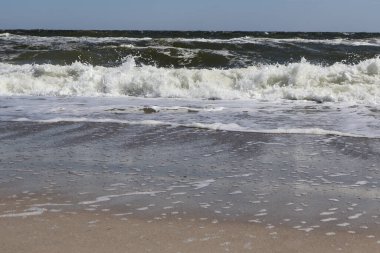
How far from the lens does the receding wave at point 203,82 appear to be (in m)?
10.4

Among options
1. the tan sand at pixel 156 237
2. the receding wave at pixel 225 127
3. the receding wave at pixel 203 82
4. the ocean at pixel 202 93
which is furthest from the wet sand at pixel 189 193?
the receding wave at pixel 203 82

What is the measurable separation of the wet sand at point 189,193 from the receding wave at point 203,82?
463 cm

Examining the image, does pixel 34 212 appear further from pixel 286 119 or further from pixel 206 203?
pixel 286 119

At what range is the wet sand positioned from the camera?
2770 millimetres

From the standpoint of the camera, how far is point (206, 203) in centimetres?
343

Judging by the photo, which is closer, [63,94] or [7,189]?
[7,189]

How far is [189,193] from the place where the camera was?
365 centimetres

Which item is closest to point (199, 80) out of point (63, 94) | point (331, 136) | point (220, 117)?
point (63, 94)

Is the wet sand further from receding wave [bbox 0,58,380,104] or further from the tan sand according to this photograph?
receding wave [bbox 0,58,380,104]

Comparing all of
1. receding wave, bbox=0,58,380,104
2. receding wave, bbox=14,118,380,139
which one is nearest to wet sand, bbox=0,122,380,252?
receding wave, bbox=14,118,380,139

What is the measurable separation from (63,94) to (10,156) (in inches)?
235

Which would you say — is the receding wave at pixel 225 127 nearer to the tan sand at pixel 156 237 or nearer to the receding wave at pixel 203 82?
the tan sand at pixel 156 237

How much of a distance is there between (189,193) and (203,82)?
317 inches

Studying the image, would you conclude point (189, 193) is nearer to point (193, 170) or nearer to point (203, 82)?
point (193, 170)
